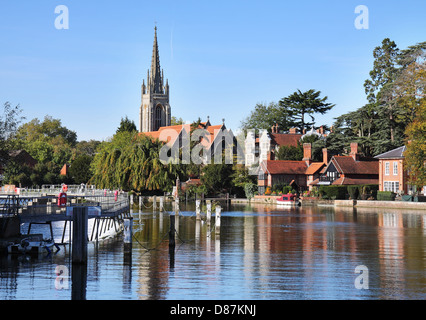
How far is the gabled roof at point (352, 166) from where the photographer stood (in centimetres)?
9306

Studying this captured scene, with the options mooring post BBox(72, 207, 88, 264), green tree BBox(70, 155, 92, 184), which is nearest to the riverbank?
green tree BBox(70, 155, 92, 184)

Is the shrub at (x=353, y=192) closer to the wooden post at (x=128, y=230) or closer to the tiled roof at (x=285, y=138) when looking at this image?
the tiled roof at (x=285, y=138)

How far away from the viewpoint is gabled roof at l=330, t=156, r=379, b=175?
93.1 metres

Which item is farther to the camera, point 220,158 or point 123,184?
point 220,158

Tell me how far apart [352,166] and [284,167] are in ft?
47.2

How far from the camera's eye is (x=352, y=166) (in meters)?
94.1

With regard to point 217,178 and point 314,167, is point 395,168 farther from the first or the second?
point 217,178

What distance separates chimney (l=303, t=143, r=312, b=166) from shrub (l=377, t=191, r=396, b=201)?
2576cm

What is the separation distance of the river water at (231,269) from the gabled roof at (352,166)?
51.6 metres

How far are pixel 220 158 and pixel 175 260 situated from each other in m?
79.5
